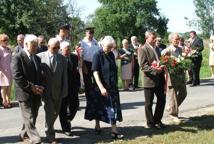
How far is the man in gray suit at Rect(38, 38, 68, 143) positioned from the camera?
9188mm

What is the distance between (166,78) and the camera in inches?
420

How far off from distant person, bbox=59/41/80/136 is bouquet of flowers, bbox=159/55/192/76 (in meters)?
1.88

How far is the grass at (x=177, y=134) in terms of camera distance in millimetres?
9281

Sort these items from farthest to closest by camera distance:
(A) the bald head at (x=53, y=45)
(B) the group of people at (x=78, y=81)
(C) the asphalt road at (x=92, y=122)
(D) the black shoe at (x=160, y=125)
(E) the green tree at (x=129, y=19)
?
1. (E) the green tree at (x=129, y=19)
2. (D) the black shoe at (x=160, y=125)
3. (C) the asphalt road at (x=92, y=122)
4. (A) the bald head at (x=53, y=45)
5. (B) the group of people at (x=78, y=81)

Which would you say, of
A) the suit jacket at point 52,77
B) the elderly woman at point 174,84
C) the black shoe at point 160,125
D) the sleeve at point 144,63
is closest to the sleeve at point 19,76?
the suit jacket at point 52,77

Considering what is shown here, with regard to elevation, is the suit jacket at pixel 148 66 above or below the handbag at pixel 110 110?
above

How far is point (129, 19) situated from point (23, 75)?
259 feet

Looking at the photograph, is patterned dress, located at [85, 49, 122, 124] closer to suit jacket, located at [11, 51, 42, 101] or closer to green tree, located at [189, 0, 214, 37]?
suit jacket, located at [11, 51, 42, 101]

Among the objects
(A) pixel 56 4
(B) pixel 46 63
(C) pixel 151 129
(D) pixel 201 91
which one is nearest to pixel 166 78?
(C) pixel 151 129

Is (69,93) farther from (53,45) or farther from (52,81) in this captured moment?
(53,45)

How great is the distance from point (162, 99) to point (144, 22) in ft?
252

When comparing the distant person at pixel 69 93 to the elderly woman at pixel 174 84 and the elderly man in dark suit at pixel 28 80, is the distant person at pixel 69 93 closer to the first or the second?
the elderly man in dark suit at pixel 28 80

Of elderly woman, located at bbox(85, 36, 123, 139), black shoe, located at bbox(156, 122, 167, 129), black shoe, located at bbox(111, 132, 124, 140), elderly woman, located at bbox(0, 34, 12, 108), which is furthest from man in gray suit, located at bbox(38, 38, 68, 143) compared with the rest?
elderly woman, located at bbox(0, 34, 12, 108)

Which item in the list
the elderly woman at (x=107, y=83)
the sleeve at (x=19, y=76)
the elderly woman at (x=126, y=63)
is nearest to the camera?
the sleeve at (x=19, y=76)
